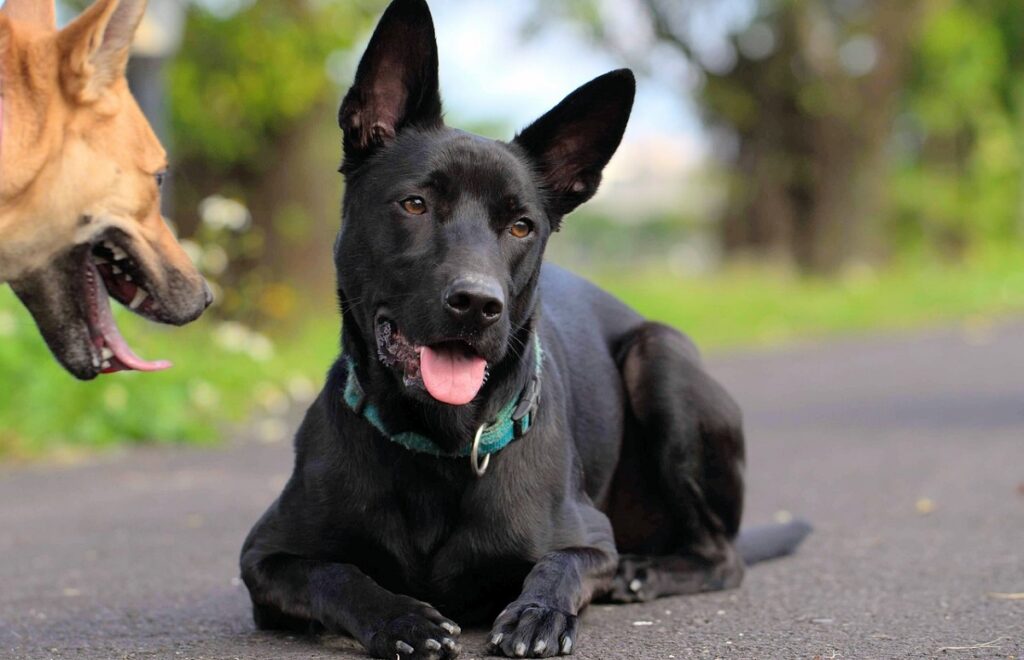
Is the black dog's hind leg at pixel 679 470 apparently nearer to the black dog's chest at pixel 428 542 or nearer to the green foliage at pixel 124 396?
the black dog's chest at pixel 428 542

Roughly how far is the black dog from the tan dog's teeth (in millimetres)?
609

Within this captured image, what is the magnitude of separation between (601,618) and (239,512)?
3.06 meters

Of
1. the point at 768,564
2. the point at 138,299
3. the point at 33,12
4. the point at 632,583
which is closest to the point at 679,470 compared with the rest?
the point at 632,583

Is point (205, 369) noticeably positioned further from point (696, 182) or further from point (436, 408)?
point (696, 182)

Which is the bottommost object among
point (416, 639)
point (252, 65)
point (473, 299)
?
point (416, 639)

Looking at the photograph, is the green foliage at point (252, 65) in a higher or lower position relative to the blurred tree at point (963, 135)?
lower

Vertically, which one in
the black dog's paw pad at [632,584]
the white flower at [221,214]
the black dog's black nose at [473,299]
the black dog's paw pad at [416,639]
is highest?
the white flower at [221,214]

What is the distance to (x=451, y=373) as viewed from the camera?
446cm

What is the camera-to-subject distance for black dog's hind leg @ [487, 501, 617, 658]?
430 cm

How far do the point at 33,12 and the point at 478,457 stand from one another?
1783 millimetres

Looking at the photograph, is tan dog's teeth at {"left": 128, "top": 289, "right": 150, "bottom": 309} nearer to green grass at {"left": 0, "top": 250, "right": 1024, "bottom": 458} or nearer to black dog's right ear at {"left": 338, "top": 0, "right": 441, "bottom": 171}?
black dog's right ear at {"left": 338, "top": 0, "right": 441, "bottom": 171}

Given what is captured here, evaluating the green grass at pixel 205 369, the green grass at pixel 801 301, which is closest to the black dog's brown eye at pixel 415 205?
the green grass at pixel 205 369

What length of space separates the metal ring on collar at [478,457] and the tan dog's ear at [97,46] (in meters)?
1.43

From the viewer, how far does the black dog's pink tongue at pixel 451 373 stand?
175 inches
